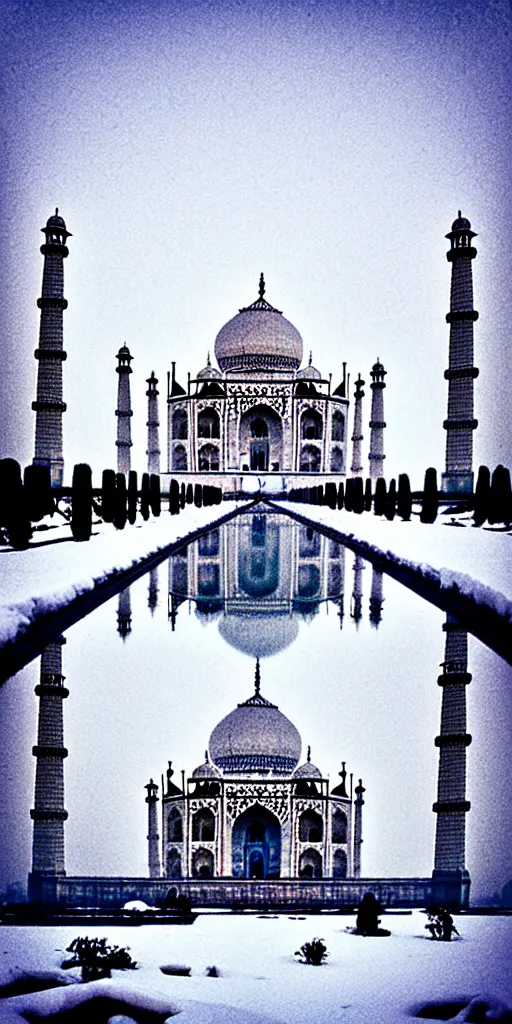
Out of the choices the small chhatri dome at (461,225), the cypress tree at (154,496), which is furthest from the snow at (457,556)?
the small chhatri dome at (461,225)

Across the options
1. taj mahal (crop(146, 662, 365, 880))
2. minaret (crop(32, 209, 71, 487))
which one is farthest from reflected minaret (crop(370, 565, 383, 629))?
minaret (crop(32, 209, 71, 487))

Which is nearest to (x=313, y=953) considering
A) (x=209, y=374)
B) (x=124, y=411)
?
(x=124, y=411)

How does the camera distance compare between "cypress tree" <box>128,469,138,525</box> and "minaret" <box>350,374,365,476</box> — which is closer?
"cypress tree" <box>128,469,138,525</box>

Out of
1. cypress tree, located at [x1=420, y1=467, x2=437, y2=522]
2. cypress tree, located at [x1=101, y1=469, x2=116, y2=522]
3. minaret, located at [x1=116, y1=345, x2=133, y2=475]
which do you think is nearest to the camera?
cypress tree, located at [x1=101, y1=469, x2=116, y2=522]

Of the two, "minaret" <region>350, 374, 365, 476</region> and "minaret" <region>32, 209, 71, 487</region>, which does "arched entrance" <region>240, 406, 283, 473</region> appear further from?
"minaret" <region>32, 209, 71, 487</region>

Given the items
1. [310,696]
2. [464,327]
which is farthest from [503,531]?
[464,327]

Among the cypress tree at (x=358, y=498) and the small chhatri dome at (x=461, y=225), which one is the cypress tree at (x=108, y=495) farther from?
the small chhatri dome at (x=461, y=225)
